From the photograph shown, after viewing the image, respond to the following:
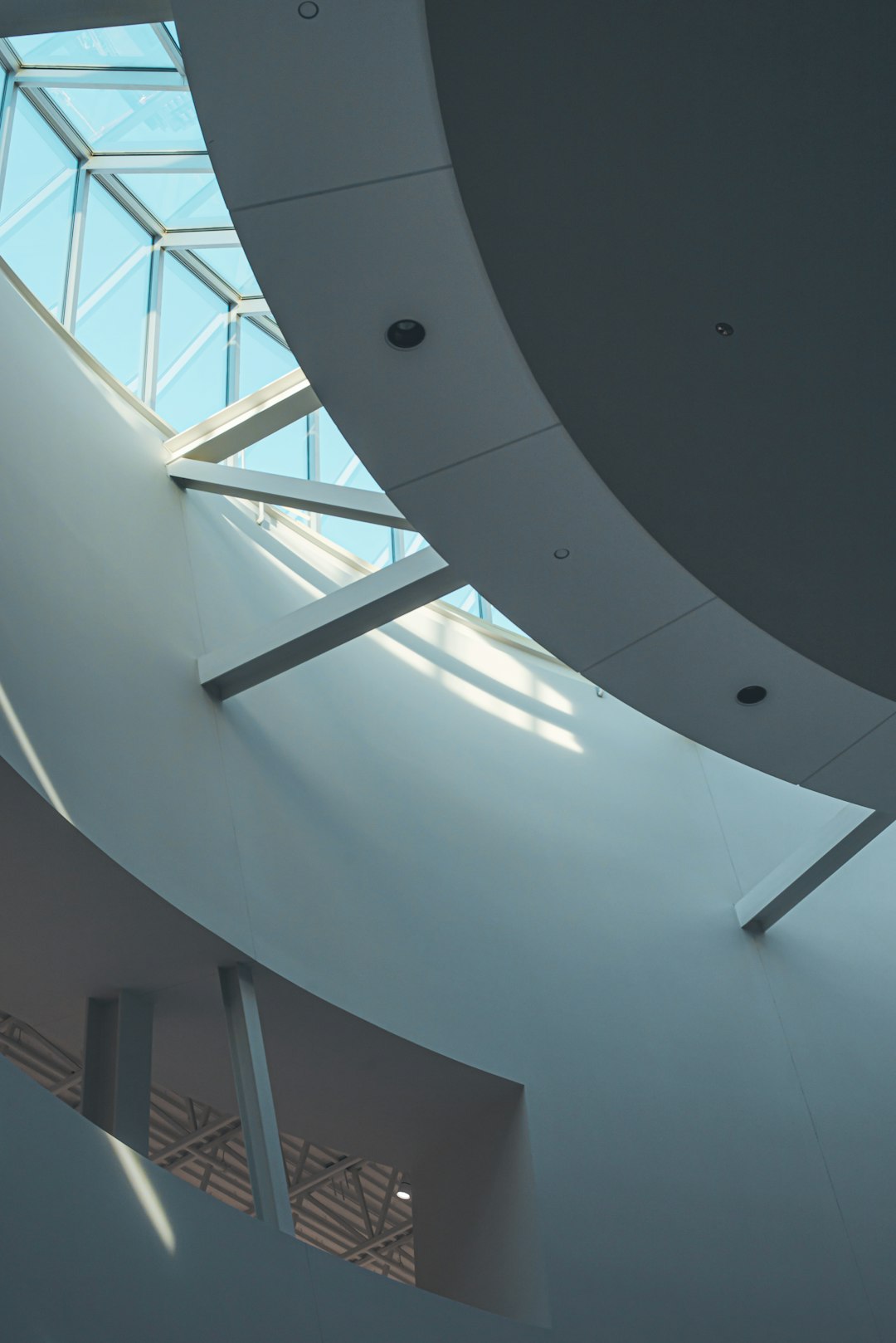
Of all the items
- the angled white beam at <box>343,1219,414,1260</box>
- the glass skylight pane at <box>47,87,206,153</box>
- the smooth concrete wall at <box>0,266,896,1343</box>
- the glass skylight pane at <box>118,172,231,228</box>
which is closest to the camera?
the smooth concrete wall at <box>0,266,896,1343</box>

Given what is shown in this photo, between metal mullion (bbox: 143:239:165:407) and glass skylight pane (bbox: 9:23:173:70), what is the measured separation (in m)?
2.95

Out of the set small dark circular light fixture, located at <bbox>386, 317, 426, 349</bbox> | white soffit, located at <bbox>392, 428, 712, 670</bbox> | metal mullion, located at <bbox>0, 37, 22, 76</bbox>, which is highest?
metal mullion, located at <bbox>0, 37, 22, 76</bbox>

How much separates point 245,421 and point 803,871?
931 cm

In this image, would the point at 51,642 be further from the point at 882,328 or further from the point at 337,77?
the point at 882,328

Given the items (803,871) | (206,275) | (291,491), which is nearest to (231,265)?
(206,275)

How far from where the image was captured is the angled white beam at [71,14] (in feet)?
27.8

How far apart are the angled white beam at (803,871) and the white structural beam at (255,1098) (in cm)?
789

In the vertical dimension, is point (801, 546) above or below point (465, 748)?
below

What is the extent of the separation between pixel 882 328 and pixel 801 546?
1.92m

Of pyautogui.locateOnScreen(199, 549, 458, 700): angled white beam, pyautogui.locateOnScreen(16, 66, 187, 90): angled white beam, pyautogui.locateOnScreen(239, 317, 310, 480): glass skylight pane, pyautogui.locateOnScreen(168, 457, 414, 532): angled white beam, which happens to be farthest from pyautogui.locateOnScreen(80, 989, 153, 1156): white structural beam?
pyautogui.locateOnScreen(16, 66, 187, 90): angled white beam

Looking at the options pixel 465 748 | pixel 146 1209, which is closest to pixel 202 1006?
pixel 146 1209

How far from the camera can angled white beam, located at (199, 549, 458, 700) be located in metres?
13.6

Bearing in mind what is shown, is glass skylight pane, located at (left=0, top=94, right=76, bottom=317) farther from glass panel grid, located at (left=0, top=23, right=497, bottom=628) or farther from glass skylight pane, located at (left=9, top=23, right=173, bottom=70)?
glass skylight pane, located at (left=9, top=23, right=173, bottom=70)

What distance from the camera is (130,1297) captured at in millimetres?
8258
